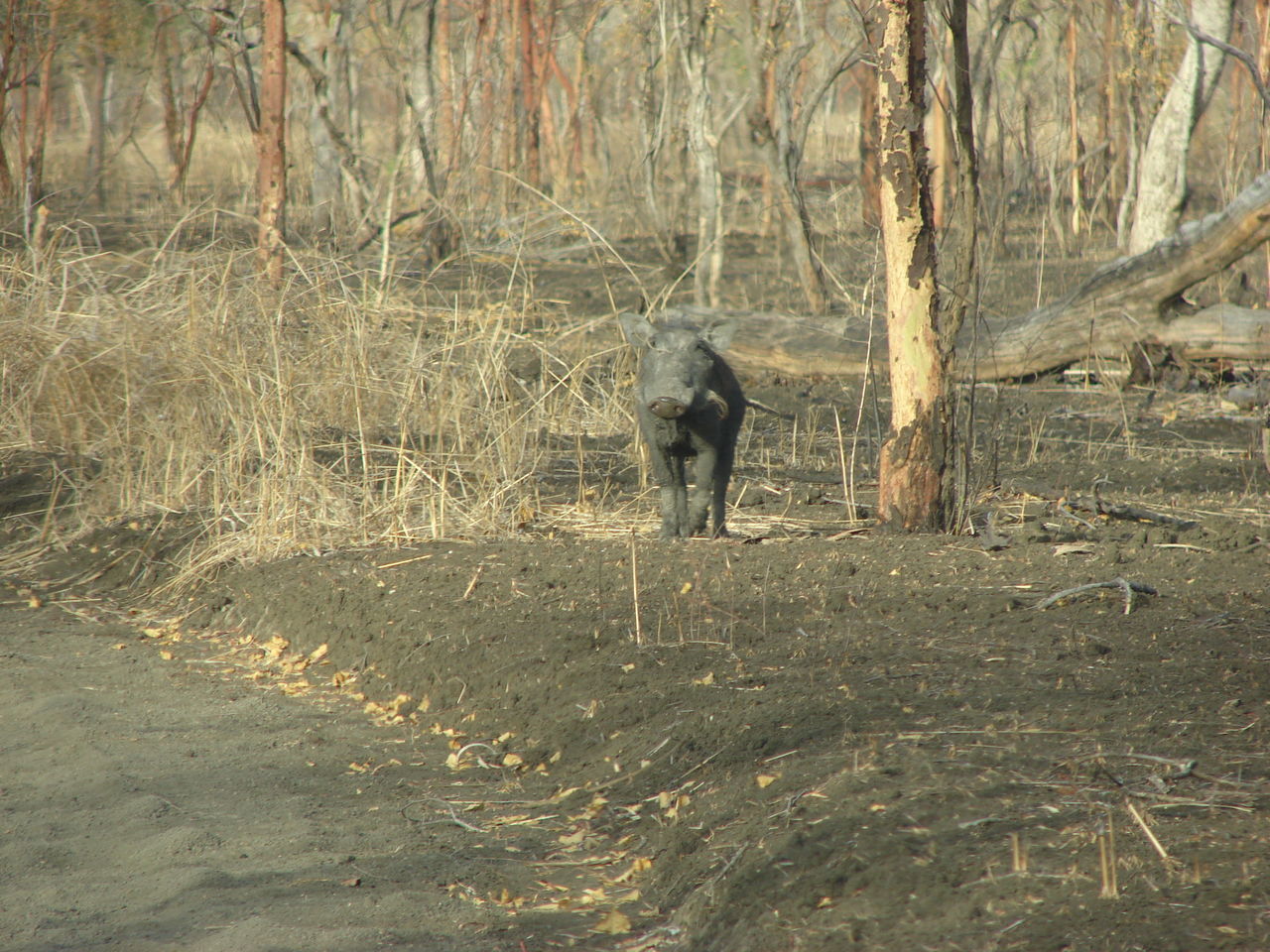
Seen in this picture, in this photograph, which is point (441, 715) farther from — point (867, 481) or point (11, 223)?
point (11, 223)

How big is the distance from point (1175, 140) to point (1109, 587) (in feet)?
34.9

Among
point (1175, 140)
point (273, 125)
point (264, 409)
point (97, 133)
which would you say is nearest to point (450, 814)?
point (264, 409)

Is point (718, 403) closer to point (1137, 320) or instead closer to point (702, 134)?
point (1137, 320)

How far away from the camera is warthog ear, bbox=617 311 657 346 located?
5.10 metres

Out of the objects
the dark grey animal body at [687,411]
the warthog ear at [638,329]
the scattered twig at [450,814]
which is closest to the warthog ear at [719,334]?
the dark grey animal body at [687,411]

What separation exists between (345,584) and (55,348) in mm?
2510

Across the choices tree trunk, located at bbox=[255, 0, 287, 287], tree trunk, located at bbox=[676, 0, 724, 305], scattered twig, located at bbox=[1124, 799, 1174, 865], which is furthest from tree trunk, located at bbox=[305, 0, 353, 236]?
scattered twig, located at bbox=[1124, 799, 1174, 865]

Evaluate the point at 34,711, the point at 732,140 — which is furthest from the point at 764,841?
the point at 732,140

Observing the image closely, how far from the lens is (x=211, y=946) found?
2.83 meters

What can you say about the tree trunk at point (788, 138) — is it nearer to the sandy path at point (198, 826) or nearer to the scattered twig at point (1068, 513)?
the scattered twig at point (1068, 513)

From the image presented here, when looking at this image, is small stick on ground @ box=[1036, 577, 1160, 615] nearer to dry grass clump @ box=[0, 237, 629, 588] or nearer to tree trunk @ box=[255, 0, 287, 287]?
dry grass clump @ box=[0, 237, 629, 588]

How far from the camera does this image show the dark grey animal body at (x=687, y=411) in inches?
192

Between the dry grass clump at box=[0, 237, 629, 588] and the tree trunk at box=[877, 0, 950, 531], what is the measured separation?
1846 millimetres

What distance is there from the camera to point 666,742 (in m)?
3.64
